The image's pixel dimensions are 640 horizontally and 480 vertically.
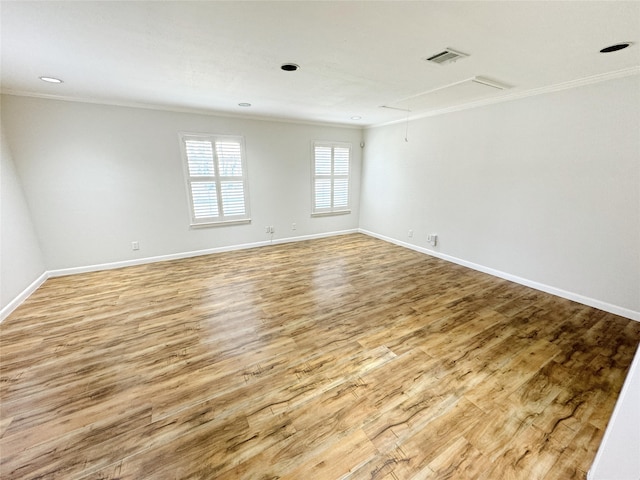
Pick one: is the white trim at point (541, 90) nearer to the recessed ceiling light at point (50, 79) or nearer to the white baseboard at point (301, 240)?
the white baseboard at point (301, 240)

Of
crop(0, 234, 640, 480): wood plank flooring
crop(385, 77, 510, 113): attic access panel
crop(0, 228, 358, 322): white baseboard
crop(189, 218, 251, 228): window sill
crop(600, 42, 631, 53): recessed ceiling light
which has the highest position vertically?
crop(385, 77, 510, 113): attic access panel

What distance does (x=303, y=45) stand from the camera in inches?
81.6

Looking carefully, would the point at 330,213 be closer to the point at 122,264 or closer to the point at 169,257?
the point at 169,257

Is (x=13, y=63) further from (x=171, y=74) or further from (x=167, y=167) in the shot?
(x=167, y=167)

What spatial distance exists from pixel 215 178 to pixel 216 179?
2 centimetres

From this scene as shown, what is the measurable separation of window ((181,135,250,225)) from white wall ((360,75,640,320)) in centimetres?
333

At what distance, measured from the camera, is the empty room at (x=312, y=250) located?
154cm

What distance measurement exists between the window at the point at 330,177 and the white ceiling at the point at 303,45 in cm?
234

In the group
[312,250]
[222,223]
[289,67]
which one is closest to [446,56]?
[289,67]

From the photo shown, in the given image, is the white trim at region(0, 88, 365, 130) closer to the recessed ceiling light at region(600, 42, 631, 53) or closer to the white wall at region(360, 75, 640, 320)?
the white wall at region(360, 75, 640, 320)

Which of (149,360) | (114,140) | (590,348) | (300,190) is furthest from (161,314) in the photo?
(590,348)

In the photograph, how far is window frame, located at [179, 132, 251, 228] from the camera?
4.42m

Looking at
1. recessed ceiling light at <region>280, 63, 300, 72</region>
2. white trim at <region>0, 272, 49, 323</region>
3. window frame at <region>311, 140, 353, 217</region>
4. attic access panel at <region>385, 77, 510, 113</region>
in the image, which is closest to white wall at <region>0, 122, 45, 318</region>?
white trim at <region>0, 272, 49, 323</region>

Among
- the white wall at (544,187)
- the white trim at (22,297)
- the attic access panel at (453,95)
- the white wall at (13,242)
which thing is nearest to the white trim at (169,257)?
the white trim at (22,297)
